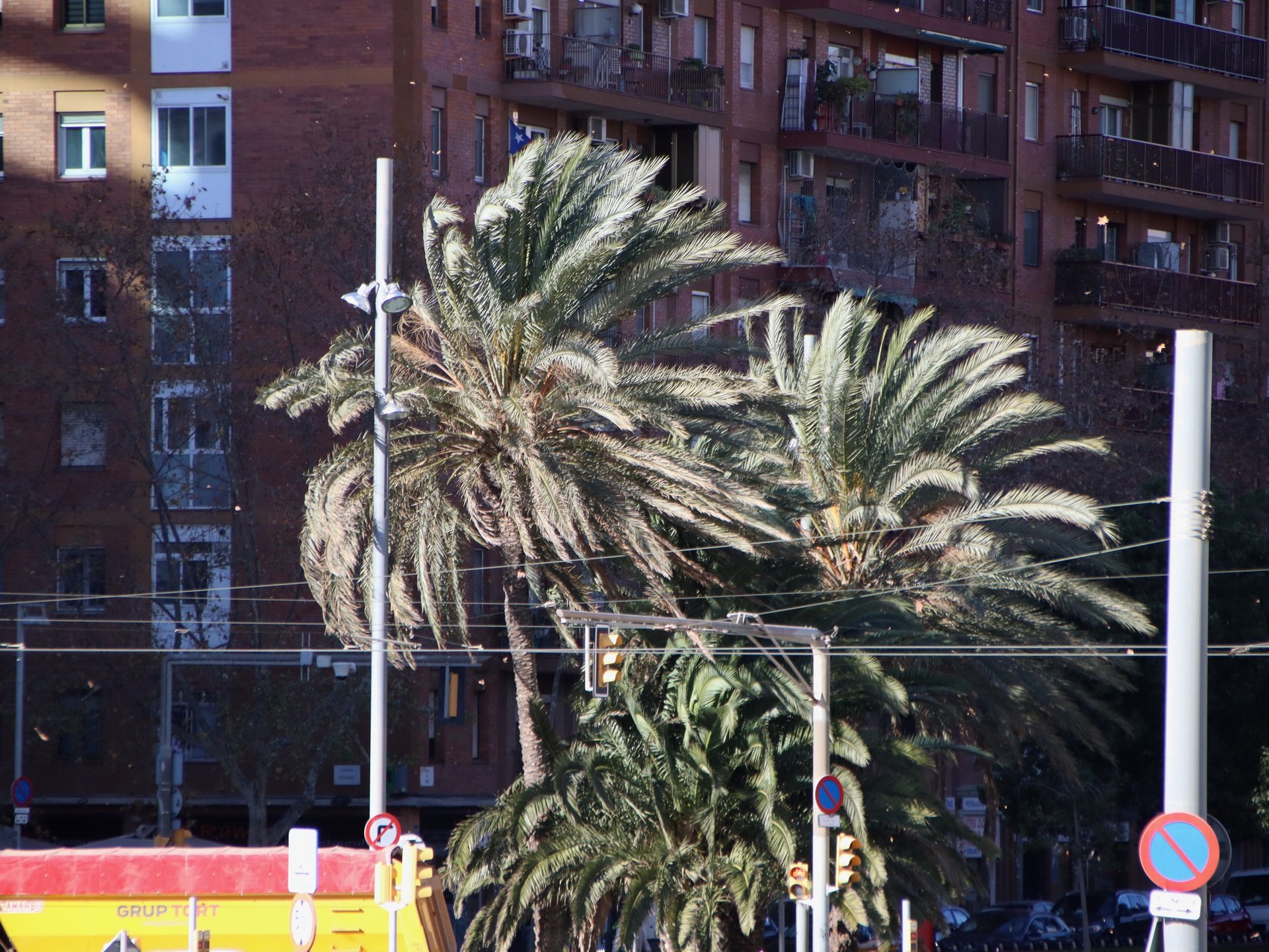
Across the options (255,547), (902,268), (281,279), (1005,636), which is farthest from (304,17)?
(1005,636)

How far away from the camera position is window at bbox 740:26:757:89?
50906mm

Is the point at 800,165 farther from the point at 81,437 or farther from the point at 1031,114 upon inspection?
the point at 81,437

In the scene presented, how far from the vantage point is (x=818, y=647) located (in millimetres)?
25047

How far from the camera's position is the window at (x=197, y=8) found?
4456 cm

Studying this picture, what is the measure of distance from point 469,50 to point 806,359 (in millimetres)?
17621

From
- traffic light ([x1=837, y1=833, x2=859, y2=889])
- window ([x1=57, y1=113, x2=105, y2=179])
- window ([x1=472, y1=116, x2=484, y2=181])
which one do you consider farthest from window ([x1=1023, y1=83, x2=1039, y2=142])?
traffic light ([x1=837, y1=833, x2=859, y2=889])

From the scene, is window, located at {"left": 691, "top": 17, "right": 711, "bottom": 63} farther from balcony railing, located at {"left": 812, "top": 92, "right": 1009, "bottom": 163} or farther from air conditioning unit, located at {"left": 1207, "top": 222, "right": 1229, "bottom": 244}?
air conditioning unit, located at {"left": 1207, "top": 222, "right": 1229, "bottom": 244}

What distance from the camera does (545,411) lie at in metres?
26.3

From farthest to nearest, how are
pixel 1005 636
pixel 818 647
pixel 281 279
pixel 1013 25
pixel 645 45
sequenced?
1. pixel 1013 25
2. pixel 645 45
3. pixel 281 279
4. pixel 1005 636
5. pixel 818 647

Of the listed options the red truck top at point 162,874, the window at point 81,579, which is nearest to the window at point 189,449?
the window at point 81,579

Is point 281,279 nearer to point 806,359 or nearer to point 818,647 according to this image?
point 806,359

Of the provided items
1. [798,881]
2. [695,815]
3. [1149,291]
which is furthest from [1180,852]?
[1149,291]

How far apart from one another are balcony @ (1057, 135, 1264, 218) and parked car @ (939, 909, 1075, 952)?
20.2m

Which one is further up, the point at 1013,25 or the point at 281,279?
the point at 1013,25
